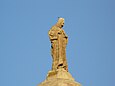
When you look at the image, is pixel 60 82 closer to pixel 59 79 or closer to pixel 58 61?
pixel 59 79

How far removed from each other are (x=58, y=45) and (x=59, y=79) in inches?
82.7

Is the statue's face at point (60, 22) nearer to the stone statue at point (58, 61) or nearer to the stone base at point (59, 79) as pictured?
the stone statue at point (58, 61)

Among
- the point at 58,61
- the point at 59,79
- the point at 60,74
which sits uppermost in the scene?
the point at 58,61

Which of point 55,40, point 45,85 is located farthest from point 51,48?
point 45,85

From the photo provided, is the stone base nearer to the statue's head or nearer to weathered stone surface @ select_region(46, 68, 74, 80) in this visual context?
weathered stone surface @ select_region(46, 68, 74, 80)

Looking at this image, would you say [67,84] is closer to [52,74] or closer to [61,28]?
[52,74]

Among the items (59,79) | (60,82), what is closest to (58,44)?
(59,79)

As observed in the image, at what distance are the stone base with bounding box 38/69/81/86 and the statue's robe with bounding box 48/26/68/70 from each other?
0.43 metres

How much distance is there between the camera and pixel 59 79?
25.0m

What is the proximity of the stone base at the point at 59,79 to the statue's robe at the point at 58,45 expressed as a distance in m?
0.43

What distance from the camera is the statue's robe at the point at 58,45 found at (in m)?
25.9

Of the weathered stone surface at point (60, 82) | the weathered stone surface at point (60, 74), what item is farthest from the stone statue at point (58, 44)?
the weathered stone surface at point (60, 82)

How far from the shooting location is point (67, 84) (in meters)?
25.0

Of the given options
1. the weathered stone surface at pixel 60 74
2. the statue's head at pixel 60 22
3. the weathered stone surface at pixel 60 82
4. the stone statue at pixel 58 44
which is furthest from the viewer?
the statue's head at pixel 60 22
